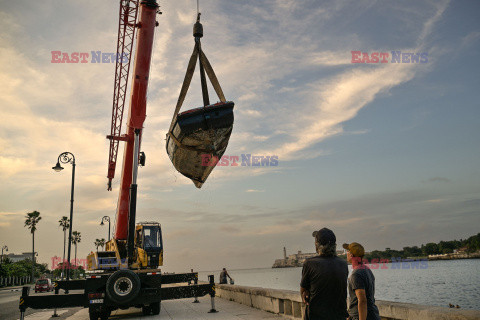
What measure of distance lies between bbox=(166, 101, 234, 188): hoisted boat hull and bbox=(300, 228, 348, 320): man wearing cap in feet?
19.1

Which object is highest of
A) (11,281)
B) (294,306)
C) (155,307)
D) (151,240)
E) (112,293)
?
(151,240)

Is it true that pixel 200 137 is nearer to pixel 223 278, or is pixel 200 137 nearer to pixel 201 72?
pixel 201 72

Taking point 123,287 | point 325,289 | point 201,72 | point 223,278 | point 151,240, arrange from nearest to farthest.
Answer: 1. point 325,289
2. point 201,72
3. point 123,287
4. point 151,240
5. point 223,278

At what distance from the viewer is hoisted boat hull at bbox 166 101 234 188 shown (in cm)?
877

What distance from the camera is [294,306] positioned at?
8.73 metres

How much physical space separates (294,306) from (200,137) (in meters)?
4.96

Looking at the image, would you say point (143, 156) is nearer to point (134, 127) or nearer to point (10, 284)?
point (134, 127)

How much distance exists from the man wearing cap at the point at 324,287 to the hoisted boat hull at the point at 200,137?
582 centimetres

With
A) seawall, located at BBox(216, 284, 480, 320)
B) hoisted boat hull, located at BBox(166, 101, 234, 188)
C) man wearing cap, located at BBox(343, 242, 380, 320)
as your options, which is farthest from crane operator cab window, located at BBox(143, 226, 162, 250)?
man wearing cap, located at BBox(343, 242, 380, 320)

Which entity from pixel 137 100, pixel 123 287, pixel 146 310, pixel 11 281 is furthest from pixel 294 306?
pixel 11 281

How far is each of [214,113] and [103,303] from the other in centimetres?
621

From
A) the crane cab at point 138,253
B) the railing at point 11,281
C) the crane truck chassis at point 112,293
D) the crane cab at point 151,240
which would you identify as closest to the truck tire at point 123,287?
the crane truck chassis at point 112,293

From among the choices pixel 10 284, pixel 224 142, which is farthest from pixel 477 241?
pixel 224 142

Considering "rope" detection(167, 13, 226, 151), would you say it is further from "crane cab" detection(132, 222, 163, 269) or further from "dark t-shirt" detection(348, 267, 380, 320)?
"crane cab" detection(132, 222, 163, 269)
